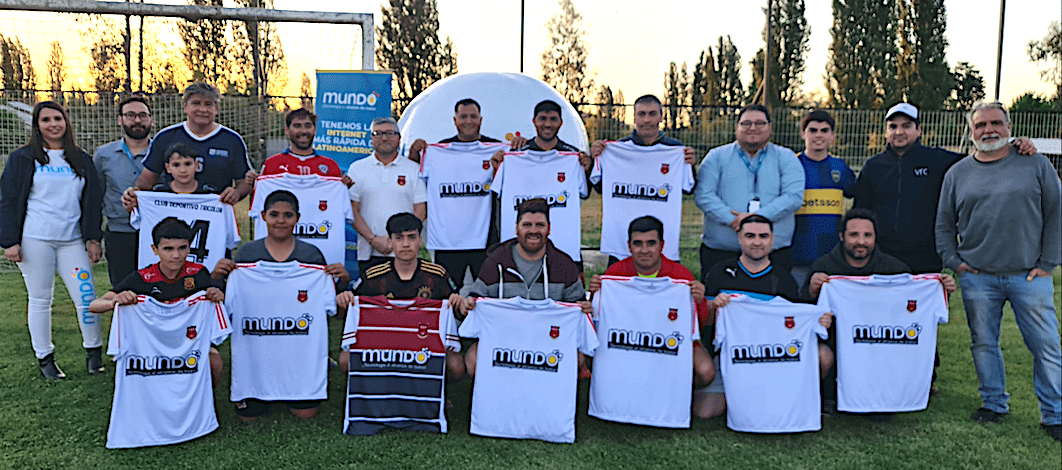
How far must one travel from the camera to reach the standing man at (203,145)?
547cm

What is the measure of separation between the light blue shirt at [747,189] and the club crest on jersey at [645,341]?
1.26 m

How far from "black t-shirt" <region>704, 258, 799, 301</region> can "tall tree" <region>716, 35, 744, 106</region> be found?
3224 centimetres

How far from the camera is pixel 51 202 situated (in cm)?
548

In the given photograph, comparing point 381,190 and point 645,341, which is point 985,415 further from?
point 381,190

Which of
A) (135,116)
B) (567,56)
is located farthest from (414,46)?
(135,116)

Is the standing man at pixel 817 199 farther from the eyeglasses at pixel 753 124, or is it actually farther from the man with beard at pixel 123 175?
the man with beard at pixel 123 175

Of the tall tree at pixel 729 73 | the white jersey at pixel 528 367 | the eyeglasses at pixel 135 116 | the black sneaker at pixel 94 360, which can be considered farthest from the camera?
the tall tree at pixel 729 73

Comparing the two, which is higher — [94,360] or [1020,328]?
[1020,328]

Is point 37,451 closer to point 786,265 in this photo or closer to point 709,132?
point 786,265

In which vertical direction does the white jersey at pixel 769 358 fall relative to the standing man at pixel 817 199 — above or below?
below

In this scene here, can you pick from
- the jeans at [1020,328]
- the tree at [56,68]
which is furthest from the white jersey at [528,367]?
the tree at [56,68]

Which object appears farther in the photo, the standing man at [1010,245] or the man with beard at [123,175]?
the man with beard at [123,175]

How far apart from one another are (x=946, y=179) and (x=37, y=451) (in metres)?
6.13

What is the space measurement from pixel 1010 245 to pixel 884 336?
38.5 inches
